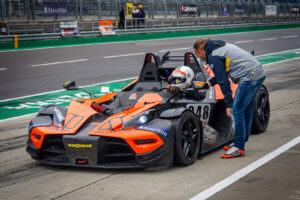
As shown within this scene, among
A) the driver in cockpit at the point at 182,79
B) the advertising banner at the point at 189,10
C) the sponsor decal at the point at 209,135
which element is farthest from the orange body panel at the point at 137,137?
the advertising banner at the point at 189,10

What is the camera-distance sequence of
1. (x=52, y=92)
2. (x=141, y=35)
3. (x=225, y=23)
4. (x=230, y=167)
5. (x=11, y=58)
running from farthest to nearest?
(x=225, y=23) < (x=141, y=35) < (x=11, y=58) < (x=52, y=92) < (x=230, y=167)

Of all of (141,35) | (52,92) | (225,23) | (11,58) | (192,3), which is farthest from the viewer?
(225,23)

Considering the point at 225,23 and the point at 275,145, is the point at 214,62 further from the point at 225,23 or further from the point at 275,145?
the point at 225,23

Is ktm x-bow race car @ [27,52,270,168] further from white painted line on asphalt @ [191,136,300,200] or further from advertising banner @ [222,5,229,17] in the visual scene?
advertising banner @ [222,5,229,17]

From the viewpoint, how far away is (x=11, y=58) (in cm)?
2038

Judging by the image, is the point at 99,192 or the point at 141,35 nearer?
the point at 99,192

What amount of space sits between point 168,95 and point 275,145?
5.62 ft

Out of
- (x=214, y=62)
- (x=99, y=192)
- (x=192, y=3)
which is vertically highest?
(x=192, y=3)

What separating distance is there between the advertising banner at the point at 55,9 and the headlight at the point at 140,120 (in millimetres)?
21143

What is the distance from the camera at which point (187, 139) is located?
6.19 m

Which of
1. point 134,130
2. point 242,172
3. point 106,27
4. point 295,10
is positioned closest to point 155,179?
point 134,130

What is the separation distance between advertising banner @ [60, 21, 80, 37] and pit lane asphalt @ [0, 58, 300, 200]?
20.4 meters

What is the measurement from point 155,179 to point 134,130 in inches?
24.7

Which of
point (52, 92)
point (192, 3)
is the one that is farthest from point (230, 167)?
point (192, 3)
